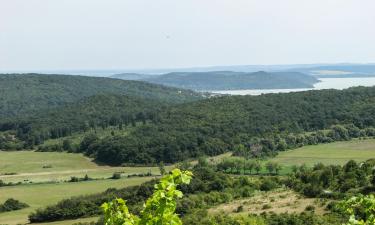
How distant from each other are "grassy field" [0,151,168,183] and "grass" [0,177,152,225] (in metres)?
8.54

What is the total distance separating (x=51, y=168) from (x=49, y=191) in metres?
30.7

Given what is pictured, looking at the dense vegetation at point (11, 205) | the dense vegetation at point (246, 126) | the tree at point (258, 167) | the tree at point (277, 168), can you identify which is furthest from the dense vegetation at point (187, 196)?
the dense vegetation at point (246, 126)

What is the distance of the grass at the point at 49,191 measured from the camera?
98950 millimetres

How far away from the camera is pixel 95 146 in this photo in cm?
16138

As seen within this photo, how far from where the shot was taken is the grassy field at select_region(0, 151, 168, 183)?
127312 millimetres

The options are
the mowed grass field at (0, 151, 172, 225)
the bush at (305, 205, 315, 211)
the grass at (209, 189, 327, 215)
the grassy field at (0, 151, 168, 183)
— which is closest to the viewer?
the bush at (305, 205, 315, 211)

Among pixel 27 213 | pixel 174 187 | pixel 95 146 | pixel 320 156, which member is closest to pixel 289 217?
pixel 27 213

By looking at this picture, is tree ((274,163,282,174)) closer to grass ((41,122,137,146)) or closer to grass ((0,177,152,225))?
grass ((0,177,152,225))

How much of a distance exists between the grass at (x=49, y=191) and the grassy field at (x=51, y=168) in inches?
336

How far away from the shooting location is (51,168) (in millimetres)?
138875

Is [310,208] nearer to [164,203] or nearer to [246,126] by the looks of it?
[164,203]

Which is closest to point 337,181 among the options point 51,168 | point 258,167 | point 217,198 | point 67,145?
point 217,198

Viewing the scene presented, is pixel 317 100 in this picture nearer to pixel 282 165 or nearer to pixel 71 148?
pixel 282 165

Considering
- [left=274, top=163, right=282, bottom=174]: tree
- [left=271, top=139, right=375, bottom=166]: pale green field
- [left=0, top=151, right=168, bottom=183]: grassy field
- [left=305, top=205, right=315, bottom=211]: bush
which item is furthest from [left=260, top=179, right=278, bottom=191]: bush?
[left=0, top=151, right=168, bottom=183]: grassy field
